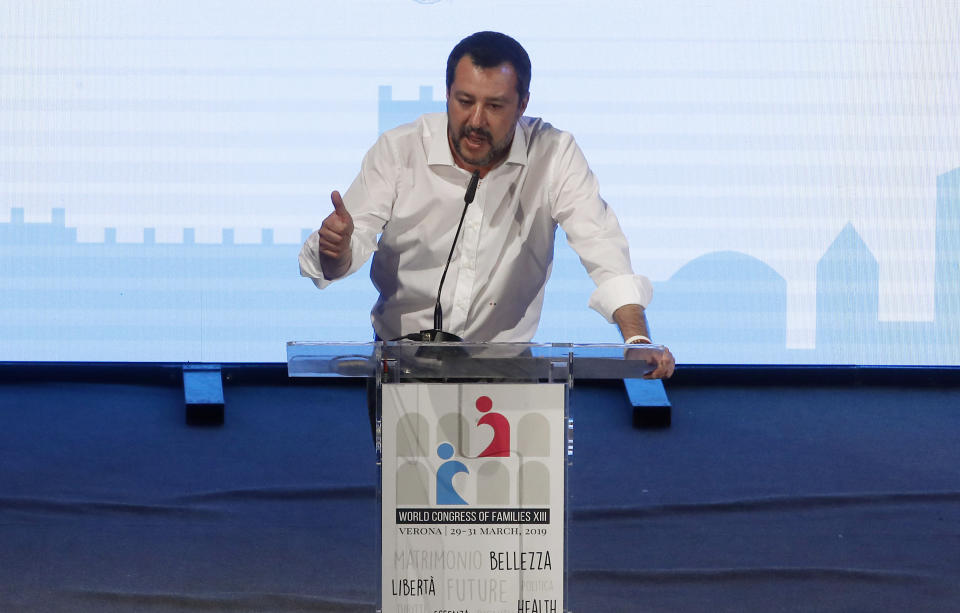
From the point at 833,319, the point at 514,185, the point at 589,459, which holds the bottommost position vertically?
the point at 589,459

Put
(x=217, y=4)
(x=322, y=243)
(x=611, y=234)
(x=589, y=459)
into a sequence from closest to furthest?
(x=322, y=243), (x=611, y=234), (x=589, y=459), (x=217, y=4)

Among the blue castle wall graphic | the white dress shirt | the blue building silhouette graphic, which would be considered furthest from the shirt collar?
the blue building silhouette graphic

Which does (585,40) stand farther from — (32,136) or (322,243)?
(322,243)

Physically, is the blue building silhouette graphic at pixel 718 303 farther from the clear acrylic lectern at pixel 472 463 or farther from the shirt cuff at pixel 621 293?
the clear acrylic lectern at pixel 472 463

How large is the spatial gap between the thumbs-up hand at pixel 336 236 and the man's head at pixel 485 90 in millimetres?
340

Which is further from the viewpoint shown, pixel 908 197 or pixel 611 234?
pixel 908 197

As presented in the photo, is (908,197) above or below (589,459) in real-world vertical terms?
above

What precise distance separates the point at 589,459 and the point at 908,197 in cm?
194

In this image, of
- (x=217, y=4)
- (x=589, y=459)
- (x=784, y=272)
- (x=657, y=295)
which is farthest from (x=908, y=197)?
(x=217, y=4)

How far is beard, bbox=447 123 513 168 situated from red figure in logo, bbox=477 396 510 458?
73 centimetres

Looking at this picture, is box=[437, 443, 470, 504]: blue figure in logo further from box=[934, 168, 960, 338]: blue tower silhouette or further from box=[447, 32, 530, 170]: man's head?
box=[934, 168, 960, 338]: blue tower silhouette

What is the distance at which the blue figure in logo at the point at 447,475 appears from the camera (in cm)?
168

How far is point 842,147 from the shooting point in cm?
490

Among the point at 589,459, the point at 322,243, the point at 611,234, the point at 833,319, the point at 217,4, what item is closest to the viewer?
the point at 322,243
